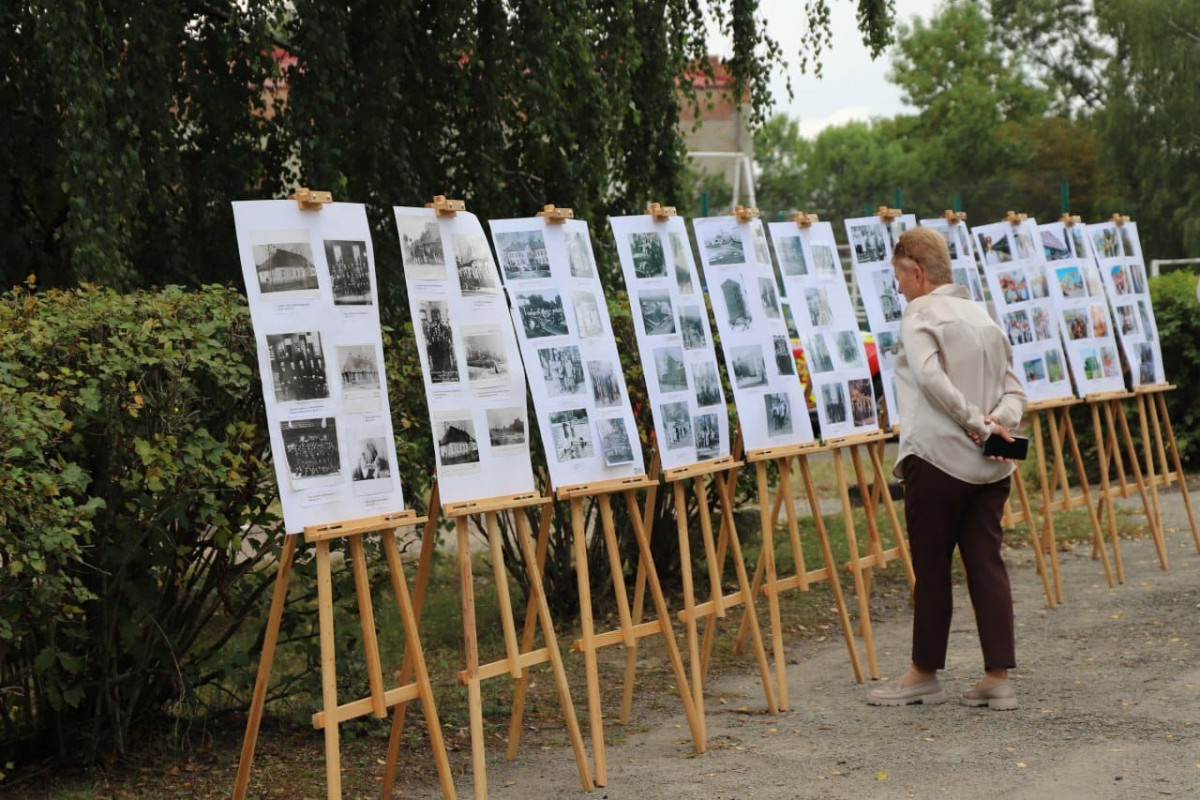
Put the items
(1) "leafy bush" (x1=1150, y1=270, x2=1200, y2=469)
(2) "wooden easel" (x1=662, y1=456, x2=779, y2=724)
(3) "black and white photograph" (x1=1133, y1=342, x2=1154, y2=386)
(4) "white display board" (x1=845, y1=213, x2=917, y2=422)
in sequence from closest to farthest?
1. (2) "wooden easel" (x1=662, y1=456, x2=779, y2=724)
2. (4) "white display board" (x1=845, y1=213, x2=917, y2=422)
3. (3) "black and white photograph" (x1=1133, y1=342, x2=1154, y2=386)
4. (1) "leafy bush" (x1=1150, y1=270, x2=1200, y2=469)

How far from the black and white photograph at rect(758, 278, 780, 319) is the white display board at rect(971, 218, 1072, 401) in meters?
2.18

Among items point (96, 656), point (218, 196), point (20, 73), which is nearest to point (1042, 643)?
point (96, 656)

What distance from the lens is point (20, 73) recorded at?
768 centimetres

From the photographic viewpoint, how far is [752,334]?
6426mm

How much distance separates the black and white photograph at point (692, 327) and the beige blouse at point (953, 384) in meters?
0.80

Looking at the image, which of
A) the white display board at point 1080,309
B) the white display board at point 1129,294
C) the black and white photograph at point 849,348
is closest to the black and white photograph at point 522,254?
the black and white photograph at point 849,348

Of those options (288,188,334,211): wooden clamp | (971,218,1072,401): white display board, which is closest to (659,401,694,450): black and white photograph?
(288,188,334,211): wooden clamp

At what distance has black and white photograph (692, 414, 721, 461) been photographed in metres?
6.09

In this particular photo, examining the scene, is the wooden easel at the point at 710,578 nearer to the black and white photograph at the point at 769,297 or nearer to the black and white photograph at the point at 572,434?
the black and white photograph at the point at 572,434

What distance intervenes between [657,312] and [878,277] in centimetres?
198

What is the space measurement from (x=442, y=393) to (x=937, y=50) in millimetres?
68612

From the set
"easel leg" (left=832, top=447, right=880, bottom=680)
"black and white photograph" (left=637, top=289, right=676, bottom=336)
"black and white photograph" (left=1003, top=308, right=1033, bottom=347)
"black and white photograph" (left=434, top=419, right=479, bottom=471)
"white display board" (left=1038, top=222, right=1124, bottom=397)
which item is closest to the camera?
"black and white photograph" (left=434, top=419, right=479, bottom=471)

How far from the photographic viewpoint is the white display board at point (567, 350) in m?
5.36

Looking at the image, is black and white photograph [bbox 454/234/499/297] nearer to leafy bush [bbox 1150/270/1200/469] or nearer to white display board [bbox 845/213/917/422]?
white display board [bbox 845/213/917/422]
